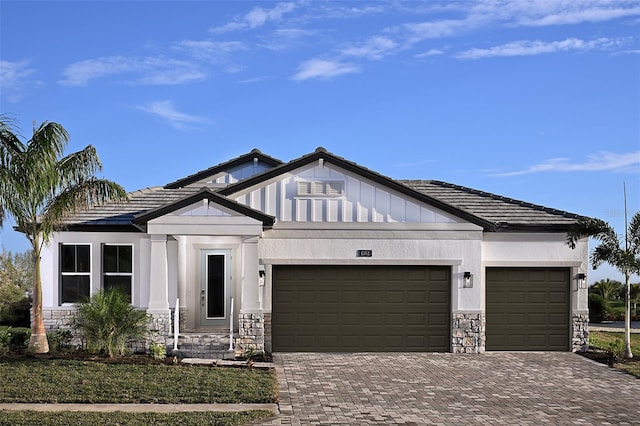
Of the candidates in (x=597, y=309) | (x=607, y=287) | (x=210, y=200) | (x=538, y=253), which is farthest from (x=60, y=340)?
(x=607, y=287)

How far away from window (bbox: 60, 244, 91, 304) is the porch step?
3.10 m

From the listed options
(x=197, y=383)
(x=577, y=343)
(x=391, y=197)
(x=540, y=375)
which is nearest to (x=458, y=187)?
(x=391, y=197)

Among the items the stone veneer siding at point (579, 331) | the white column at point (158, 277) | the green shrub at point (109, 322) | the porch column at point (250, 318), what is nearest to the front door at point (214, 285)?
the white column at point (158, 277)

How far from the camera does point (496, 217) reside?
18.8 metres

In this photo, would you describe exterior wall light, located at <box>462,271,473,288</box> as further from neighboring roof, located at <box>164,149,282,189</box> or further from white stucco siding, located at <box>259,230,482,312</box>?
neighboring roof, located at <box>164,149,282,189</box>

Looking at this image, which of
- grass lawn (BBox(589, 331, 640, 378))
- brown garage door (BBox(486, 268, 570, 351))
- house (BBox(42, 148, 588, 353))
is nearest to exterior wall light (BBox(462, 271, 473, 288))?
house (BBox(42, 148, 588, 353))

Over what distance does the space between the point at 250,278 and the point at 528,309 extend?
7608 millimetres

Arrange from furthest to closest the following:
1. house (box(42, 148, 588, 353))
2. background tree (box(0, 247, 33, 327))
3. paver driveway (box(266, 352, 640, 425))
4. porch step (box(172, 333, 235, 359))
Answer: background tree (box(0, 247, 33, 327)) → house (box(42, 148, 588, 353)) → porch step (box(172, 333, 235, 359)) → paver driveway (box(266, 352, 640, 425))

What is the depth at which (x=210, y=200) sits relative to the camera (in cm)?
1672

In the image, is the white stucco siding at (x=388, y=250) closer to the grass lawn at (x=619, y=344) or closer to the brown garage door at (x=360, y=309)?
the brown garage door at (x=360, y=309)

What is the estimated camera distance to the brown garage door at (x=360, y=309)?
17812 mm

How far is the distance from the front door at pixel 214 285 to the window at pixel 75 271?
122 inches

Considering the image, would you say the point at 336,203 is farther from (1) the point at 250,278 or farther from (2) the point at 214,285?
(2) the point at 214,285

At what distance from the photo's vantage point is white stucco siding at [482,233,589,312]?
1842 centimetres
